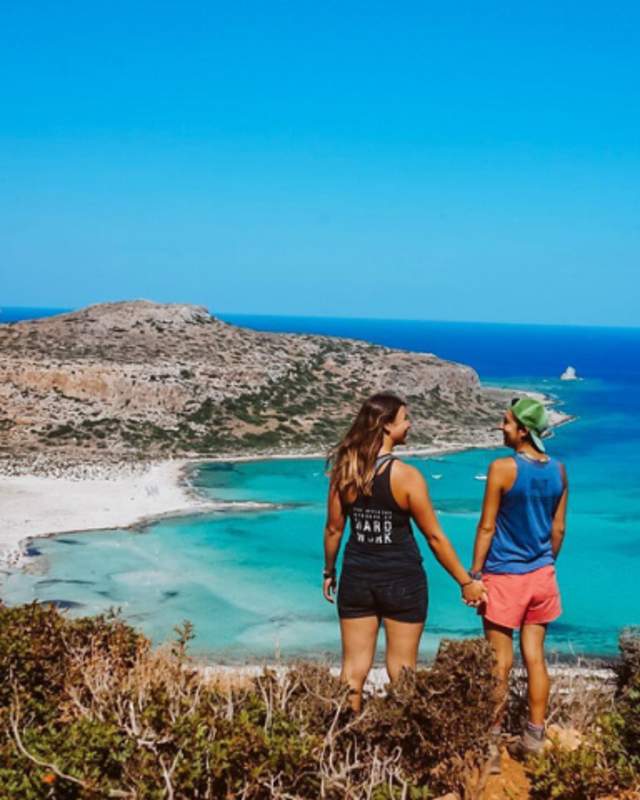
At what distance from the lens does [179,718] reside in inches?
187

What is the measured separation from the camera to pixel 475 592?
17.8 ft

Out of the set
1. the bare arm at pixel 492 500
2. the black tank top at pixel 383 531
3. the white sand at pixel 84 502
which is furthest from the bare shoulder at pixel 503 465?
the white sand at pixel 84 502

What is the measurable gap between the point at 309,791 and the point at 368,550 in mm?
1418

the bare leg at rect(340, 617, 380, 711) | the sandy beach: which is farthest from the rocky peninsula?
the bare leg at rect(340, 617, 380, 711)

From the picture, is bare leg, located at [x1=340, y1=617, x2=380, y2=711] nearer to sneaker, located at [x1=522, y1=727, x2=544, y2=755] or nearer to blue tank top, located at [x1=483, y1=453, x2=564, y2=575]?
blue tank top, located at [x1=483, y1=453, x2=564, y2=575]

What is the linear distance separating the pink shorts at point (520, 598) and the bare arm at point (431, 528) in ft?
0.39

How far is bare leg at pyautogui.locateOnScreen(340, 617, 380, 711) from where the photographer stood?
5.41 m

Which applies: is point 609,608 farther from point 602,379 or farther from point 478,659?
point 602,379

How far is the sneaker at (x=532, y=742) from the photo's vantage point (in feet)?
17.6

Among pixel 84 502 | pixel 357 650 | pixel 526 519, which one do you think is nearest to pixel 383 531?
pixel 357 650

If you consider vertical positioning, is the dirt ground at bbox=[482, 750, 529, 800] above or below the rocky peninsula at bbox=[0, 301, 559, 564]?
above

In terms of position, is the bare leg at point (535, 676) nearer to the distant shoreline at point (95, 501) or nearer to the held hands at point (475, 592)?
the held hands at point (475, 592)

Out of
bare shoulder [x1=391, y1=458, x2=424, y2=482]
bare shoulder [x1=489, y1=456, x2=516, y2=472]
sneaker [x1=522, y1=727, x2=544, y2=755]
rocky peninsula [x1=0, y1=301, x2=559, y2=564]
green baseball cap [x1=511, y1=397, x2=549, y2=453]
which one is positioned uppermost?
green baseball cap [x1=511, y1=397, x2=549, y2=453]

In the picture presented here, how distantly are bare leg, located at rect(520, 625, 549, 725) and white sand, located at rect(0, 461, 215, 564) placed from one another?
2047cm
